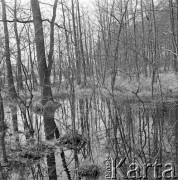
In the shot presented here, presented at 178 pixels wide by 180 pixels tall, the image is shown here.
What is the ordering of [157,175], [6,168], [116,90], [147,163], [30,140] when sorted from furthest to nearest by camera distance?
[116,90], [30,140], [6,168], [147,163], [157,175]

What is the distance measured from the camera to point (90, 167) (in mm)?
4098

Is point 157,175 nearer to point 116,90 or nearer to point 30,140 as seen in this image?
point 30,140

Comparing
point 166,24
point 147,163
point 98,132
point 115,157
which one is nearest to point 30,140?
point 98,132

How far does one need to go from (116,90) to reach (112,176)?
7411 millimetres

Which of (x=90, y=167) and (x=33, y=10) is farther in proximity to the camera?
(x=33, y=10)

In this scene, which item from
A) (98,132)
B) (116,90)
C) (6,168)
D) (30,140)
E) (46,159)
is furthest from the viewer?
(116,90)

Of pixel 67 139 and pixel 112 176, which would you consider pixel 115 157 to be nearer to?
pixel 112 176

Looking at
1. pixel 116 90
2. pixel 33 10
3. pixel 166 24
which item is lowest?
pixel 116 90

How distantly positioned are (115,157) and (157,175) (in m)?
0.99

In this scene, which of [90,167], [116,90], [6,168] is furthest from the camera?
[116,90]

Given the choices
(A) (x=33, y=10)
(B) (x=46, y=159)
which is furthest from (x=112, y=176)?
(A) (x=33, y=10)

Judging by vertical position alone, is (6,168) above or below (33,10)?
below

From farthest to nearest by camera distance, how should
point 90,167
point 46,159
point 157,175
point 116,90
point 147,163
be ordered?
point 116,90 → point 46,159 → point 90,167 → point 147,163 → point 157,175

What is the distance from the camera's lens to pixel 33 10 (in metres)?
5.85
